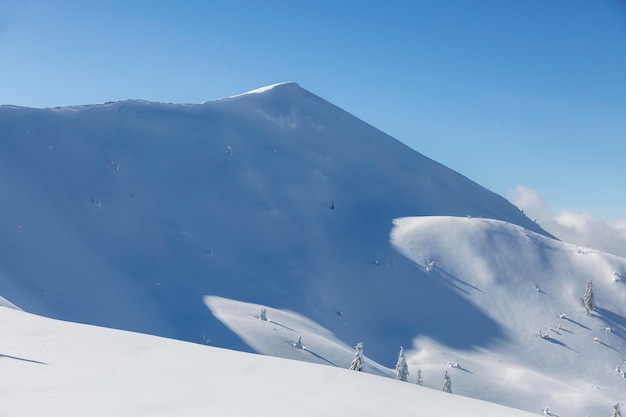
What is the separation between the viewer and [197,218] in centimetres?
4584

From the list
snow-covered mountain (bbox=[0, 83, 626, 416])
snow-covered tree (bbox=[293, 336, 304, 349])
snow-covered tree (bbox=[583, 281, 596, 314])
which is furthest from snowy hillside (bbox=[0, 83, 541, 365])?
snow-covered tree (bbox=[583, 281, 596, 314])

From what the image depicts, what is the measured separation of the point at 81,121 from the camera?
2009 inches

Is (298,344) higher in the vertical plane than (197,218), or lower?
lower

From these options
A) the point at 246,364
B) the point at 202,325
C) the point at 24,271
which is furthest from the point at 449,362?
the point at 246,364

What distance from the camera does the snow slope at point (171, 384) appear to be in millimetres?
5137

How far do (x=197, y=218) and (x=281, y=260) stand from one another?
8883mm

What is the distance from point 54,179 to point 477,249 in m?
39.9

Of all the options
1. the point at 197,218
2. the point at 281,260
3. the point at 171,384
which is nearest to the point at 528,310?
the point at 281,260

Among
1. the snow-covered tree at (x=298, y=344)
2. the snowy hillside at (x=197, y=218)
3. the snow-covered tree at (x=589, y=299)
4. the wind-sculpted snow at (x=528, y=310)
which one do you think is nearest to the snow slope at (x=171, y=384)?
the snowy hillside at (x=197, y=218)

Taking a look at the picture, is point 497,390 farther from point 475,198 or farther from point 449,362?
point 475,198

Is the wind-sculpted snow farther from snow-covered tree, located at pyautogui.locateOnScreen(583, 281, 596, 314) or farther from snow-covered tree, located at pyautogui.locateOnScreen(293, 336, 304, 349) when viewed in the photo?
snow-covered tree, located at pyautogui.locateOnScreen(293, 336, 304, 349)

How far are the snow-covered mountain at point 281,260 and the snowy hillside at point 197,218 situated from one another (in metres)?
0.18

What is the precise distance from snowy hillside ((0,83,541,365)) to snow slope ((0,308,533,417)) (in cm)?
1891

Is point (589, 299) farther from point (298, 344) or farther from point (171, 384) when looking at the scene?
point (171, 384)
